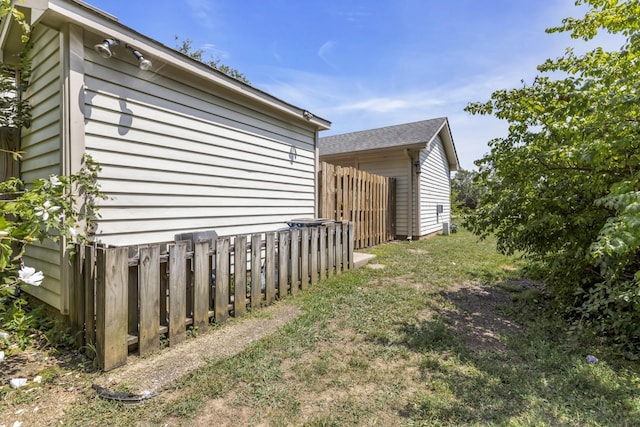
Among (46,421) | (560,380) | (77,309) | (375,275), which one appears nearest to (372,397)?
(560,380)

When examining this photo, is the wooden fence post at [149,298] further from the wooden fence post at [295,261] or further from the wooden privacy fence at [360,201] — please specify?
the wooden privacy fence at [360,201]

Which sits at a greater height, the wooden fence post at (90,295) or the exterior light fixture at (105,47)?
the exterior light fixture at (105,47)

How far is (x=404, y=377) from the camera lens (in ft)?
7.42

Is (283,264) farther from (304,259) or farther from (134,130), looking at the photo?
(134,130)

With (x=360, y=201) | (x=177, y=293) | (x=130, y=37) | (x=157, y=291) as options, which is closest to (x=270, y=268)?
(x=177, y=293)

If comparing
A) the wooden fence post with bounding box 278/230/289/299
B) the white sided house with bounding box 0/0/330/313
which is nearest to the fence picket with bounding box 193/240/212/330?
the white sided house with bounding box 0/0/330/313

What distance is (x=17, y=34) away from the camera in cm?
370

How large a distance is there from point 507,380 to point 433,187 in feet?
37.0

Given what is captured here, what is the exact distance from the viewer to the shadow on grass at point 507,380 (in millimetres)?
1817

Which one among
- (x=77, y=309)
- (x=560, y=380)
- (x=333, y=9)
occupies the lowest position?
(x=560, y=380)

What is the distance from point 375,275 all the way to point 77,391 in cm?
436

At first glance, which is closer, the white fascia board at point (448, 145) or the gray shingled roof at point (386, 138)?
the gray shingled roof at point (386, 138)

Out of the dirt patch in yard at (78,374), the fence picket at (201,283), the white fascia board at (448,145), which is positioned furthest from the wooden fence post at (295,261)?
the white fascia board at (448,145)

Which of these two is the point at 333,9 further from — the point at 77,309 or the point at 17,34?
the point at 77,309
